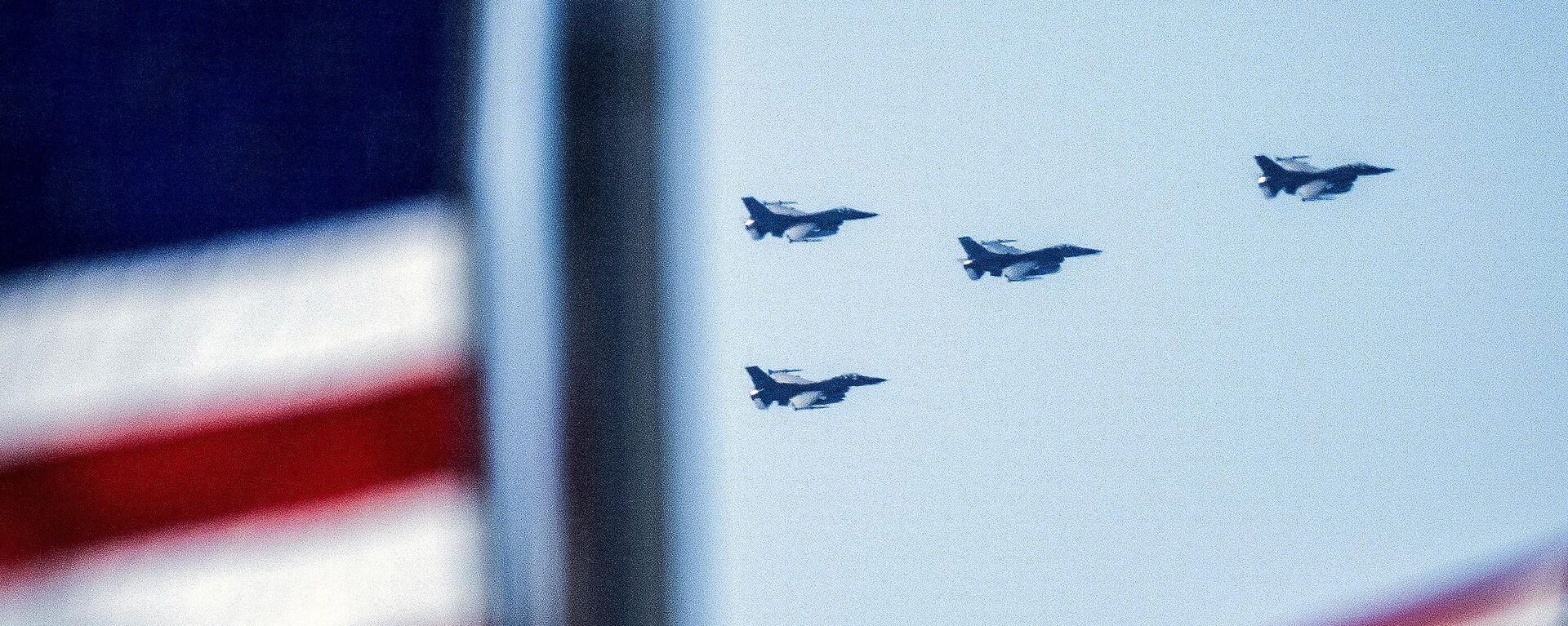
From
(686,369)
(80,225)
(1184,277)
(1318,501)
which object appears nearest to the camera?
(80,225)

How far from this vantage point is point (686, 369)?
2.75 feet

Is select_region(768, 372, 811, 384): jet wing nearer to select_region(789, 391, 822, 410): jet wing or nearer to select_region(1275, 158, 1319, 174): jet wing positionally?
select_region(789, 391, 822, 410): jet wing

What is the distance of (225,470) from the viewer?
0.79m

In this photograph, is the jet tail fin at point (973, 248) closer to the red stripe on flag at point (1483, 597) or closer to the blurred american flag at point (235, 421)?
the blurred american flag at point (235, 421)

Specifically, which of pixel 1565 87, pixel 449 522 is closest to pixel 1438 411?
pixel 1565 87

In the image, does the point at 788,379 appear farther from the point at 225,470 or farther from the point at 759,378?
the point at 225,470

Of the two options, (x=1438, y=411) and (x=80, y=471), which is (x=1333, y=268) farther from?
(x=80, y=471)

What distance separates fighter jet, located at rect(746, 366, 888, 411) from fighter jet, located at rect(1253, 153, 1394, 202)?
1.24 feet

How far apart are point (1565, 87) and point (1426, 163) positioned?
182 mm

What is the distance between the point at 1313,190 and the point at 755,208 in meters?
0.47

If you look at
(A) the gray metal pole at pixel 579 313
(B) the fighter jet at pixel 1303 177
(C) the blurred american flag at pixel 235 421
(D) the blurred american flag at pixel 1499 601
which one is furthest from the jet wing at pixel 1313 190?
(C) the blurred american flag at pixel 235 421

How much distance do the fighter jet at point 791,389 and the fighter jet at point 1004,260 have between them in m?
0.12

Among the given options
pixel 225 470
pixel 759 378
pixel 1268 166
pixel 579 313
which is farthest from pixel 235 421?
pixel 1268 166

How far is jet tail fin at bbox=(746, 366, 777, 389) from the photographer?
82 cm
